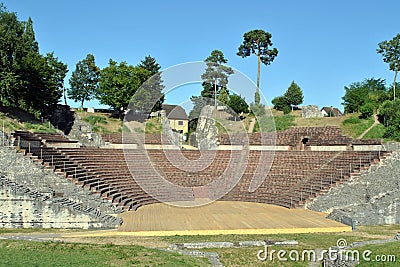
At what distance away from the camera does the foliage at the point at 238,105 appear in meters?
42.7

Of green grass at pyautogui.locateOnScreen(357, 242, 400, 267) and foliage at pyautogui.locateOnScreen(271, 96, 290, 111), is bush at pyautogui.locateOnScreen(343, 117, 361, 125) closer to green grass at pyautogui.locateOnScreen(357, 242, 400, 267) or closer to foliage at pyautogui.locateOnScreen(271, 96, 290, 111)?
foliage at pyautogui.locateOnScreen(271, 96, 290, 111)

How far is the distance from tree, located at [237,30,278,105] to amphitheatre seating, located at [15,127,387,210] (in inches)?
533

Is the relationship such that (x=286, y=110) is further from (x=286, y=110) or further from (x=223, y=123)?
(x=223, y=123)

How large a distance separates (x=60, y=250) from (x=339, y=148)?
2331 cm

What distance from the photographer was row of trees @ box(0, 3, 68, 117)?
31.8 metres

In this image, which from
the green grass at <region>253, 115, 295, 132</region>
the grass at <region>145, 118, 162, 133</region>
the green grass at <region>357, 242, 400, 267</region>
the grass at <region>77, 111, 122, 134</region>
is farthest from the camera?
the grass at <region>145, 118, 162, 133</region>

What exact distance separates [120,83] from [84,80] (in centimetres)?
942

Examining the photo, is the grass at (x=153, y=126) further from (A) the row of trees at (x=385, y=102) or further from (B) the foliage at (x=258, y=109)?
(A) the row of trees at (x=385, y=102)

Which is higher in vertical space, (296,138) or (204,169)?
(296,138)

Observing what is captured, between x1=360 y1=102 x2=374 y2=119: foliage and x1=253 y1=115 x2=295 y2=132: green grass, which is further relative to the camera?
x1=253 y1=115 x2=295 y2=132: green grass

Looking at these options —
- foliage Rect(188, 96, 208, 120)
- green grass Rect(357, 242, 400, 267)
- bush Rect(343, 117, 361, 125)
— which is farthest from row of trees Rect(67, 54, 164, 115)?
green grass Rect(357, 242, 400, 267)

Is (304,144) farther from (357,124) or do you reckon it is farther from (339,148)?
(357,124)

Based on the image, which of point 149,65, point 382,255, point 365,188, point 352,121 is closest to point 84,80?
point 149,65

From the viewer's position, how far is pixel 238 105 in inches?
1679
